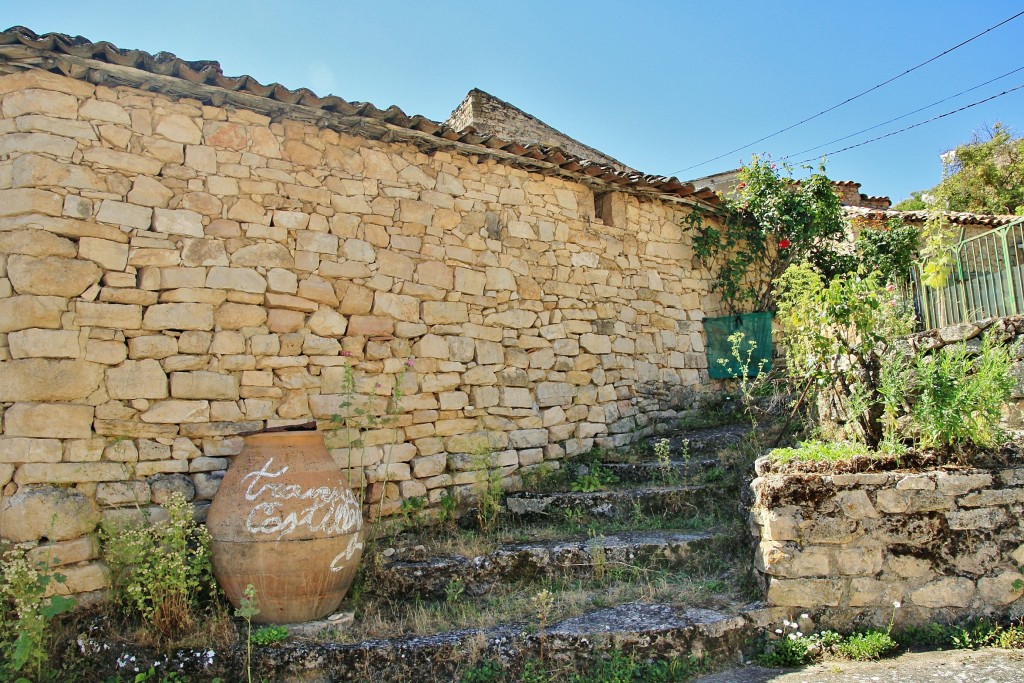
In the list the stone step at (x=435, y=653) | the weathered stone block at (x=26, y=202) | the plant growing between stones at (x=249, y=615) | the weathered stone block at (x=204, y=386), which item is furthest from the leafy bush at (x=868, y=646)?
the weathered stone block at (x=26, y=202)

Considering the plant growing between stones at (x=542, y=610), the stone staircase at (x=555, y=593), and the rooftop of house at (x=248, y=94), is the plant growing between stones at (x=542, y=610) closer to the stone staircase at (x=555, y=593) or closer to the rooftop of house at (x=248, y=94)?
the stone staircase at (x=555, y=593)

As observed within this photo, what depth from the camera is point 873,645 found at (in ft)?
11.9

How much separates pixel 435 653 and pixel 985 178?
15470mm

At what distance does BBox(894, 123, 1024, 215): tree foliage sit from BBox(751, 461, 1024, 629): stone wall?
11428mm

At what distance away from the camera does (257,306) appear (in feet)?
15.9

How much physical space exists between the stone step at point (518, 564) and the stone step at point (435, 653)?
0.72 m

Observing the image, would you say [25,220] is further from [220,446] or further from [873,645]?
[873,645]

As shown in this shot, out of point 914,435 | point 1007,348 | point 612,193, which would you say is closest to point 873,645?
point 914,435

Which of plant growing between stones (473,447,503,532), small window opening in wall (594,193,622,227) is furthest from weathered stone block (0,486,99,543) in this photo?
small window opening in wall (594,193,622,227)

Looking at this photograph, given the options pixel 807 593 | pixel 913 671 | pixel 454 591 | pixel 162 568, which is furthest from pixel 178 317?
pixel 913 671

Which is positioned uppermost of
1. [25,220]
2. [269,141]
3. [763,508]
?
[269,141]

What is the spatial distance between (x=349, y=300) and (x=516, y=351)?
161 centimetres

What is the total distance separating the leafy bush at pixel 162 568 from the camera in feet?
12.4

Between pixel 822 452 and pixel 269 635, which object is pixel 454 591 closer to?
pixel 269 635
